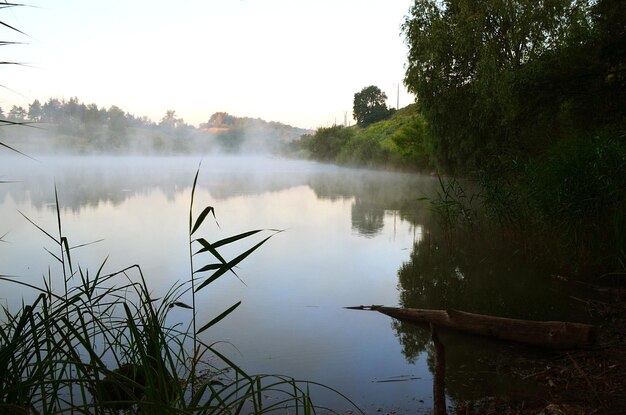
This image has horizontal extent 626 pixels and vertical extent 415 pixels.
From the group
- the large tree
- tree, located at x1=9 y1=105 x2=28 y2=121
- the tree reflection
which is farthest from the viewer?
tree, located at x1=9 y1=105 x2=28 y2=121

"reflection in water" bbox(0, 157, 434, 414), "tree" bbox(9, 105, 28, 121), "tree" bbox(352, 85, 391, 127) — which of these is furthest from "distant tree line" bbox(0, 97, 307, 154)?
"reflection in water" bbox(0, 157, 434, 414)

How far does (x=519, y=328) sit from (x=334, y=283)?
7.52 ft

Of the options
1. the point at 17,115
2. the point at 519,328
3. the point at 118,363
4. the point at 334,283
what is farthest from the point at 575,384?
the point at 17,115

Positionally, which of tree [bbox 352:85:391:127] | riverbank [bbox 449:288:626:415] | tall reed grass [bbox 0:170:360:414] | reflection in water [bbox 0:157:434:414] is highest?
tree [bbox 352:85:391:127]

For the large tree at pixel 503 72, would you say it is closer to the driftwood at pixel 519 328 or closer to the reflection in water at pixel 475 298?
the reflection in water at pixel 475 298

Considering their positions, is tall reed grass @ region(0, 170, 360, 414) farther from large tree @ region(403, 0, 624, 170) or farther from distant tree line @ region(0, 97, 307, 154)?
distant tree line @ region(0, 97, 307, 154)

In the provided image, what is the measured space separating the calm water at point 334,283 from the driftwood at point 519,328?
0.31ft

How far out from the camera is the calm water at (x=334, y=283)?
9.91 feet

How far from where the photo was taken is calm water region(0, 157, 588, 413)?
302 centimetres

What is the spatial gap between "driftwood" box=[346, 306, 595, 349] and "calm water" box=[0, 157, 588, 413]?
94 millimetres

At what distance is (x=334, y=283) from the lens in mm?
5129

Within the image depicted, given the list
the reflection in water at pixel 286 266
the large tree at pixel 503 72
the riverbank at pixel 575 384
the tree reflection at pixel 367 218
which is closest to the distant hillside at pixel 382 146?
the large tree at pixel 503 72

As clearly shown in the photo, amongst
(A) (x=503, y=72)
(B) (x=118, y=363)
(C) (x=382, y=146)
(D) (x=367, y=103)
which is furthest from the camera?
(D) (x=367, y=103)

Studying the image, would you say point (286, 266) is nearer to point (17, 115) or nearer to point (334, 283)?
point (334, 283)
